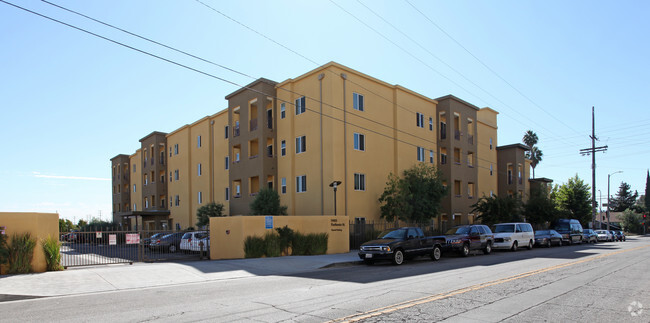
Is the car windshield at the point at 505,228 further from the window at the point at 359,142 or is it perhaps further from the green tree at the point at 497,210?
the window at the point at 359,142

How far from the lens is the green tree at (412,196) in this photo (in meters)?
29.1

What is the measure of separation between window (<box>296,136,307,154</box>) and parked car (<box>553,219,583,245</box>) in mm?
21264

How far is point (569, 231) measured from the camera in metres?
35.0

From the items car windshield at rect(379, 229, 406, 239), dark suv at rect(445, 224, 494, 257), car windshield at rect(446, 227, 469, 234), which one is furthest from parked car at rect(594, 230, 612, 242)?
car windshield at rect(379, 229, 406, 239)

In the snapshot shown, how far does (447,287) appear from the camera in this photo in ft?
35.7

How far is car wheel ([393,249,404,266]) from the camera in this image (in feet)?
58.4

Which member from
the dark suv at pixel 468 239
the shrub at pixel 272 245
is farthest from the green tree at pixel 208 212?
the dark suv at pixel 468 239

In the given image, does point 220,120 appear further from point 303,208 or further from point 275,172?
point 303,208

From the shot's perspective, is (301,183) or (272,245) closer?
(272,245)

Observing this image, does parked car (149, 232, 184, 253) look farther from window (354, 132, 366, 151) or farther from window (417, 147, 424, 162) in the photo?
window (417, 147, 424, 162)

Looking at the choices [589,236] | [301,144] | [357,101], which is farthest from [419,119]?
[589,236]

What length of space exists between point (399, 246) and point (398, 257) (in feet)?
1.45

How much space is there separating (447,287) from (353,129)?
61.9ft

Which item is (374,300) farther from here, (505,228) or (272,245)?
(505,228)
